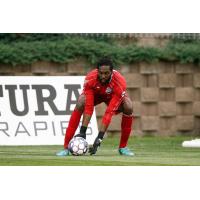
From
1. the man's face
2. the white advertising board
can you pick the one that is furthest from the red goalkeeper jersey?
the white advertising board

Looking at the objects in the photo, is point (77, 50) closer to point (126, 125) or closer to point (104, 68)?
point (126, 125)

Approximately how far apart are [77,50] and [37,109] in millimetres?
1893

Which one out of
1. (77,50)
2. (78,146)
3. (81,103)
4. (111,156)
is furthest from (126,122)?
(77,50)

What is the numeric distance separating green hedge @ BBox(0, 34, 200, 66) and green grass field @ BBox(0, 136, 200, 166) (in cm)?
195

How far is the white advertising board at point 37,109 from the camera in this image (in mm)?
13508

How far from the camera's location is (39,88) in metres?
13.8

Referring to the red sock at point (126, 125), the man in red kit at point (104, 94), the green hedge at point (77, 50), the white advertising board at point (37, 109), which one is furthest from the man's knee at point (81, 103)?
the green hedge at point (77, 50)

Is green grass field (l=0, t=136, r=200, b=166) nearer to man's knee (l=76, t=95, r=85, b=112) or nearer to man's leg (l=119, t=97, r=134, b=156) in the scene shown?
man's leg (l=119, t=97, r=134, b=156)

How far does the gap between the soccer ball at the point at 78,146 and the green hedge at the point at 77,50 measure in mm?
4606

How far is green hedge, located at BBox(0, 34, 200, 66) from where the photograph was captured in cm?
1510

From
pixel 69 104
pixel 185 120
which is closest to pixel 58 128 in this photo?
pixel 69 104

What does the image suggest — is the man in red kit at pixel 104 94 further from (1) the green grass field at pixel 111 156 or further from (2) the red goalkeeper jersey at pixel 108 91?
(1) the green grass field at pixel 111 156

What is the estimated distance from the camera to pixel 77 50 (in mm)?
15305

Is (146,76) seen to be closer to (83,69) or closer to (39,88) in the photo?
(83,69)
